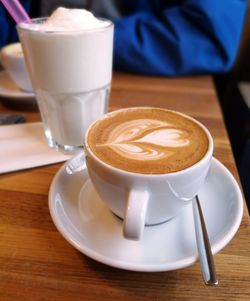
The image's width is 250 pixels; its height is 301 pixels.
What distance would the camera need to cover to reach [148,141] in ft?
1.22

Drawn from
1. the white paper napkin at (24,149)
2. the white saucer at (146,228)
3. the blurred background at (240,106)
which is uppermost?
the white saucer at (146,228)

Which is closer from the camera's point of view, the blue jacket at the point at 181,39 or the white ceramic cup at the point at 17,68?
the white ceramic cup at the point at 17,68

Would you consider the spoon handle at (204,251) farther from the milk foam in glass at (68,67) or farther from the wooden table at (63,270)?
the milk foam in glass at (68,67)

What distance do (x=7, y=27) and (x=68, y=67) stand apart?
1.64ft

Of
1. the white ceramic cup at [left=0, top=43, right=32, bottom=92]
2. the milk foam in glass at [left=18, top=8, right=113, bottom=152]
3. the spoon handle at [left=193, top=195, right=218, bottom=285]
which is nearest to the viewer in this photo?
the spoon handle at [left=193, top=195, right=218, bottom=285]

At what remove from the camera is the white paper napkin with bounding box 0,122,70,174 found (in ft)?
1.57

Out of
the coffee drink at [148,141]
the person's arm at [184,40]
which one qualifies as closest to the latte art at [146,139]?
the coffee drink at [148,141]

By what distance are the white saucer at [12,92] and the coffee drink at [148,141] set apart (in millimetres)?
304

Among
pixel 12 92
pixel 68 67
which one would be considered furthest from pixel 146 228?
pixel 12 92

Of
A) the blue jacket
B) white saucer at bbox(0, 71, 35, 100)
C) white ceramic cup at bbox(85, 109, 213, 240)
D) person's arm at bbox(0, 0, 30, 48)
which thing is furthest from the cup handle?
person's arm at bbox(0, 0, 30, 48)

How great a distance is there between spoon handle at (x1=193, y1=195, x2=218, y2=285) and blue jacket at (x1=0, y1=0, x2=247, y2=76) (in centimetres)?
59

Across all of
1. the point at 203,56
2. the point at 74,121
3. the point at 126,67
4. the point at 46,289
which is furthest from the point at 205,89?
the point at 46,289

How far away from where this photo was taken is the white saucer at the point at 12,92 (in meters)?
0.64

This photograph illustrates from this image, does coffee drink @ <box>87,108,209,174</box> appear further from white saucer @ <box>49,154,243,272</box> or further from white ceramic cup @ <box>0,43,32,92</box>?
white ceramic cup @ <box>0,43,32,92</box>
